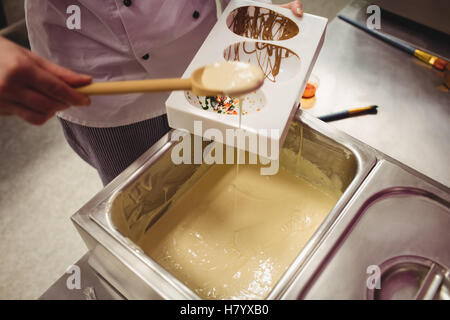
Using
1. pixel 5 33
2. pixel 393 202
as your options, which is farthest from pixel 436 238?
pixel 5 33

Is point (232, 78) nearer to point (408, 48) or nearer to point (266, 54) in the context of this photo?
point (266, 54)

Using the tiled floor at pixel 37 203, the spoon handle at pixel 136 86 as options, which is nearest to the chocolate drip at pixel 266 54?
the spoon handle at pixel 136 86

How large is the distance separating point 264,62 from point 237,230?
528 millimetres

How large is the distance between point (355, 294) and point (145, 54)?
908mm

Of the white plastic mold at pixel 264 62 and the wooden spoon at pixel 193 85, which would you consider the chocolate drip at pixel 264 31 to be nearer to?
the white plastic mold at pixel 264 62

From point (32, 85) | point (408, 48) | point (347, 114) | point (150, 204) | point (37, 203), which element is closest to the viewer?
point (32, 85)

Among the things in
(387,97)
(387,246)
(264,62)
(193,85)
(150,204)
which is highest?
(387,97)

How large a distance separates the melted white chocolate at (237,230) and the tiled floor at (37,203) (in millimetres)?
997

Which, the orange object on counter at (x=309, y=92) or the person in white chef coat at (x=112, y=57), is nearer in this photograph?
the person in white chef coat at (x=112, y=57)

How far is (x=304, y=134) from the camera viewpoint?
3.40ft

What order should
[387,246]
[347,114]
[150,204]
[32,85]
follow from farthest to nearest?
1. [347,114]
2. [150,204]
3. [387,246]
4. [32,85]

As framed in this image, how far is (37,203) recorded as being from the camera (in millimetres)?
1953

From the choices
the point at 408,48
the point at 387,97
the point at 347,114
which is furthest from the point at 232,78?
the point at 408,48

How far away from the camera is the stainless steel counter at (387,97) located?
1.10 meters
